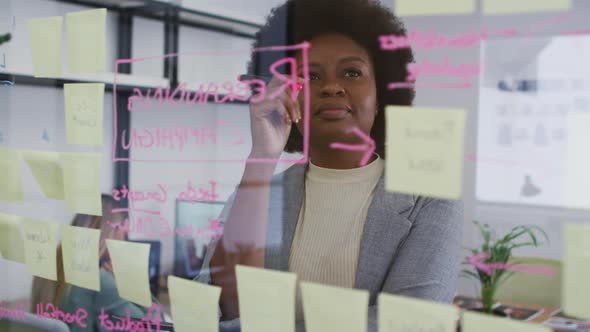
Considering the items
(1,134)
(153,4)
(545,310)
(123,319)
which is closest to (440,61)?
(545,310)

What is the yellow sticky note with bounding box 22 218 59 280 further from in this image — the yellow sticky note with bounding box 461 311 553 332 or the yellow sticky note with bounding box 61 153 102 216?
the yellow sticky note with bounding box 461 311 553 332

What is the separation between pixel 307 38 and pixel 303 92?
7cm

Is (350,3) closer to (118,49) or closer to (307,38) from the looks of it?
(307,38)

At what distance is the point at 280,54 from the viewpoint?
860mm

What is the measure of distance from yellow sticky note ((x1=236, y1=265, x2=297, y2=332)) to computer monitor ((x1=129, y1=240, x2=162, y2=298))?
170 mm

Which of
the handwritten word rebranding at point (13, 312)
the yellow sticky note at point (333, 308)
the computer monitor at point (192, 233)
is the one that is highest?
the computer monitor at point (192, 233)

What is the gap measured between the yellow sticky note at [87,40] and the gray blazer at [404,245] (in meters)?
0.39

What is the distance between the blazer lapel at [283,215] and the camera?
885 millimetres

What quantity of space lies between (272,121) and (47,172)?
51 centimetres

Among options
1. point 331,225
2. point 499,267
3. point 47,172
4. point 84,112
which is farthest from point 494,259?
point 47,172

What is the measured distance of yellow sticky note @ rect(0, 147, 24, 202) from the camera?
1.22 m

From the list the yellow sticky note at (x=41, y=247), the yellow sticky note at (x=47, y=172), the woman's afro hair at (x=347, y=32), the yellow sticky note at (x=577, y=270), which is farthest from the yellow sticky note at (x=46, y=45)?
the yellow sticky note at (x=577, y=270)

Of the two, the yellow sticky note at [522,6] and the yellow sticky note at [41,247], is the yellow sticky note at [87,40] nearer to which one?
the yellow sticky note at [41,247]

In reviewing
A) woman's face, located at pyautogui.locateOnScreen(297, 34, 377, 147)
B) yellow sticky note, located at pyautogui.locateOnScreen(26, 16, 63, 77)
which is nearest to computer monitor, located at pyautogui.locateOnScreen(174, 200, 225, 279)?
woman's face, located at pyautogui.locateOnScreen(297, 34, 377, 147)
